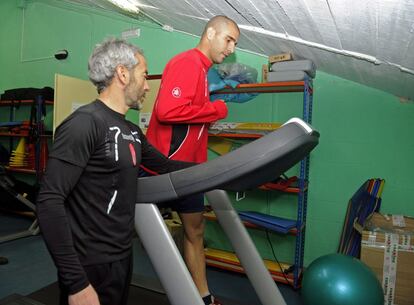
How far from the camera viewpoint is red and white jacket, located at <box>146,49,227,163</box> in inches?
62.7

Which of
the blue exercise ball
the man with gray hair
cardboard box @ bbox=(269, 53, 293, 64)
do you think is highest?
cardboard box @ bbox=(269, 53, 293, 64)

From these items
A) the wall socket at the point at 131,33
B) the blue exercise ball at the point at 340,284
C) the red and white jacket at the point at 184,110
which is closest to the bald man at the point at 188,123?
the red and white jacket at the point at 184,110

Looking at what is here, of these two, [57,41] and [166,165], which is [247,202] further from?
[57,41]

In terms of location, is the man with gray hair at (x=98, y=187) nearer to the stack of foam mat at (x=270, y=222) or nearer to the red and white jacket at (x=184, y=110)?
the red and white jacket at (x=184, y=110)

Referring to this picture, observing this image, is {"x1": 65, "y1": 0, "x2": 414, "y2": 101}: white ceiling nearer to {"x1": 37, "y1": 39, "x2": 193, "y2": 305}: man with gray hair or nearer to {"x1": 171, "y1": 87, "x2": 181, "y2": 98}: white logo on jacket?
{"x1": 171, "y1": 87, "x2": 181, "y2": 98}: white logo on jacket

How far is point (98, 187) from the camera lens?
3.36 feet

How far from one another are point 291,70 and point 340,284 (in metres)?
1.54

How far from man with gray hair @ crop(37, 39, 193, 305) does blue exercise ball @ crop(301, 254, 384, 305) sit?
1.23 m

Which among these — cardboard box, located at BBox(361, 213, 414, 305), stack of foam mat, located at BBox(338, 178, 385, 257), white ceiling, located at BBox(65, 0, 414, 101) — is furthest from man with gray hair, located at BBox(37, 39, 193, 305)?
stack of foam mat, located at BBox(338, 178, 385, 257)

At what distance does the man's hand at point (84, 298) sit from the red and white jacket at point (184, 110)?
0.85 meters

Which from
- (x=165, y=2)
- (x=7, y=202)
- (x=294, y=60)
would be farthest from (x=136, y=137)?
(x=7, y=202)

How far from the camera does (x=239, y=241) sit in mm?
1463

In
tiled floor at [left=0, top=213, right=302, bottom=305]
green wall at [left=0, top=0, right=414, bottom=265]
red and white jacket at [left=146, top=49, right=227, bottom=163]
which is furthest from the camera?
green wall at [left=0, top=0, right=414, bottom=265]

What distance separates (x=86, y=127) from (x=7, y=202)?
151 inches
